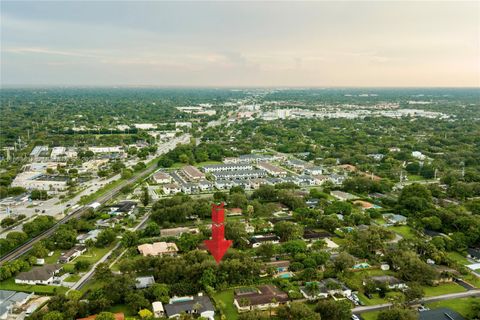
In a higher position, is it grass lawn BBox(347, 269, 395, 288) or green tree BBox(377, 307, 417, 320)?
green tree BBox(377, 307, 417, 320)

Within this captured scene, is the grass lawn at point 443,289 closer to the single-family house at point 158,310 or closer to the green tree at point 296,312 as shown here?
the green tree at point 296,312

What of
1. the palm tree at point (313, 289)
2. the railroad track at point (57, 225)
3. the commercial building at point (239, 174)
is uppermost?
the commercial building at point (239, 174)

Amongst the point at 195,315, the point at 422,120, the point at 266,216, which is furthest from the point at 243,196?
the point at 422,120

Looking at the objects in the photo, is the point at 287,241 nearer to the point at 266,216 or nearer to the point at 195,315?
the point at 266,216

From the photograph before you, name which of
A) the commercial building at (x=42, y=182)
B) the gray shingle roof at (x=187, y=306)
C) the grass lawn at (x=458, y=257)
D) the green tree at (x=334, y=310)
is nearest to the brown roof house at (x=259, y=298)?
the gray shingle roof at (x=187, y=306)

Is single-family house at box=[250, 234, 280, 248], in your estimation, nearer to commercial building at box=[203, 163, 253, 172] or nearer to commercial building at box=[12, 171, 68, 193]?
commercial building at box=[203, 163, 253, 172]

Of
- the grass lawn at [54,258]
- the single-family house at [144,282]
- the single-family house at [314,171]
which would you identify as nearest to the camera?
the single-family house at [144,282]

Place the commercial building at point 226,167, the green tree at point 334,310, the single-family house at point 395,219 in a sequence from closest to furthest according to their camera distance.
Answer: the green tree at point 334,310, the single-family house at point 395,219, the commercial building at point 226,167

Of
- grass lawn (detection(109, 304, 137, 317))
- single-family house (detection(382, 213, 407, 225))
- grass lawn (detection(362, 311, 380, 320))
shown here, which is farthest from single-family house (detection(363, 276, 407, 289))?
grass lawn (detection(109, 304, 137, 317))

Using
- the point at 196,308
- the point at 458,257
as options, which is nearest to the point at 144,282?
the point at 196,308
